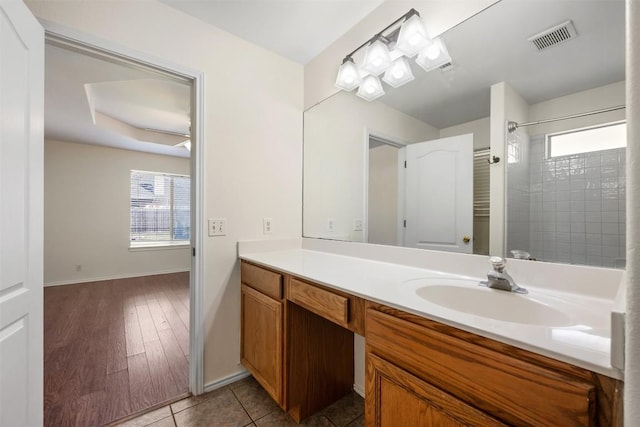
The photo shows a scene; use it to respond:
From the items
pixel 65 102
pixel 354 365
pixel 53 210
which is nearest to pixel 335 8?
pixel 354 365

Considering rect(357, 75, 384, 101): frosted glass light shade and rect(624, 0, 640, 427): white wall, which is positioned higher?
rect(357, 75, 384, 101): frosted glass light shade

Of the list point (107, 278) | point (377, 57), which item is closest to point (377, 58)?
point (377, 57)

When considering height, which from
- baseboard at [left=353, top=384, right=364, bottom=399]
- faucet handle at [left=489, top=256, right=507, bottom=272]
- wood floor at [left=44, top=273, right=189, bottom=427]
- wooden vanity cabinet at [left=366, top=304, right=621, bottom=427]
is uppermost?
faucet handle at [left=489, top=256, right=507, bottom=272]

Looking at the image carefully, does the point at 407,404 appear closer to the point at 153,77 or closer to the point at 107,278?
the point at 153,77

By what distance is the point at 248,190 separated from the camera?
1.80 metres

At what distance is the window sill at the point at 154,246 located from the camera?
4.63 metres

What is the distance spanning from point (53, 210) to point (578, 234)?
5924 millimetres

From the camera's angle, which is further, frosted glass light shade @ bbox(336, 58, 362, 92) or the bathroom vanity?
frosted glass light shade @ bbox(336, 58, 362, 92)

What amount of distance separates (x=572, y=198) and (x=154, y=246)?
557 centimetres

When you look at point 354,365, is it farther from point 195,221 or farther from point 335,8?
point 335,8

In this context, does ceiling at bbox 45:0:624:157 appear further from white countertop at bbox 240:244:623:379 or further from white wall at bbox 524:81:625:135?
white countertop at bbox 240:244:623:379

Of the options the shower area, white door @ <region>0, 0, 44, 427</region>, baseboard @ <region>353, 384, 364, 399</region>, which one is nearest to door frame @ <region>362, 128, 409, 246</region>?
the shower area

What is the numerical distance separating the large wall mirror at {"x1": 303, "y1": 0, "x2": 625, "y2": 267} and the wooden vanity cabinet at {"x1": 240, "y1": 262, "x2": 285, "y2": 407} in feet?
2.20

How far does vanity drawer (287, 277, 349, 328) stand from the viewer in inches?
39.1
